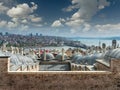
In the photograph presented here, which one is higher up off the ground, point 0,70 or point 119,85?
point 0,70

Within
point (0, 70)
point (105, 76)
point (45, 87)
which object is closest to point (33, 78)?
point (45, 87)

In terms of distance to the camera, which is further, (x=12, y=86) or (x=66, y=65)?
(x=66, y=65)

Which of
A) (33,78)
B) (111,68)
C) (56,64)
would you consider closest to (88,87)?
(111,68)

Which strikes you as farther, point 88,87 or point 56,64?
point 56,64

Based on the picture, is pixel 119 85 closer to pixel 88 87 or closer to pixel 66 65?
pixel 88 87

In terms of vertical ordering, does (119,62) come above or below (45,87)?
above

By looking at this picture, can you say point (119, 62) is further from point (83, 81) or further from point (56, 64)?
point (56, 64)
